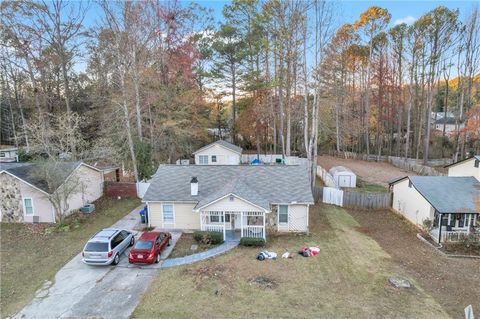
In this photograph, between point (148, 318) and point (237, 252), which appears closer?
point (148, 318)

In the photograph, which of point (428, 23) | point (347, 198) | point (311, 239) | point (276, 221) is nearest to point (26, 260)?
point (276, 221)

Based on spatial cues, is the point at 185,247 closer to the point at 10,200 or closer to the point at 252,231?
the point at 252,231

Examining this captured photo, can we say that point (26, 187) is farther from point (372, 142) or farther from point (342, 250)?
point (372, 142)

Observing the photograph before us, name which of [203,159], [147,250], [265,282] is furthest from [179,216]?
[203,159]

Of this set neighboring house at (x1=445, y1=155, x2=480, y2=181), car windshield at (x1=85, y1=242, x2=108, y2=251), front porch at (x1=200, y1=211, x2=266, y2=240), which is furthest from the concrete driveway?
neighboring house at (x1=445, y1=155, x2=480, y2=181)

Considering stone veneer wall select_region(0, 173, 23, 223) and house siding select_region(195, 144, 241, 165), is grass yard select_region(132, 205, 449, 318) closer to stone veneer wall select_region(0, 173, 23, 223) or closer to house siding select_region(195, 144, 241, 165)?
stone veneer wall select_region(0, 173, 23, 223)

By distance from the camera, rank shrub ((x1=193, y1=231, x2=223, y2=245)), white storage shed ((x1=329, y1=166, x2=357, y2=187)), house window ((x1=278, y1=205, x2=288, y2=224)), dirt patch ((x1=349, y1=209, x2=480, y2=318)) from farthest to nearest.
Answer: white storage shed ((x1=329, y1=166, x2=357, y2=187)) < house window ((x1=278, y1=205, x2=288, y2=224)) < shrub ((x1=193, y1=231, x2=223, y2=245)) < dirt patch ((x1=349, y1=209, x2=480, y2=318))
